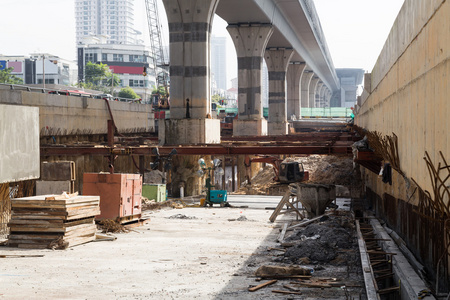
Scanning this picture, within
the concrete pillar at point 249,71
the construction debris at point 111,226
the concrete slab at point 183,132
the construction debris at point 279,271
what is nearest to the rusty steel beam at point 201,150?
the concrete slab at point 183,132

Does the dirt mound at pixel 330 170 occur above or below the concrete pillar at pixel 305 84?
below

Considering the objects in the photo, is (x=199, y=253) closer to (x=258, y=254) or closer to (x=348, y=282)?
(x=258, y=254)

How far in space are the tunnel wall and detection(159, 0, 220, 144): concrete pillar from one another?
917 inches

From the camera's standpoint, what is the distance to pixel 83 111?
149 ft

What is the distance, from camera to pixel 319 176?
45.1 meters

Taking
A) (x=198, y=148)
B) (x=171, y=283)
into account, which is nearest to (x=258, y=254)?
(x=171, y=283)

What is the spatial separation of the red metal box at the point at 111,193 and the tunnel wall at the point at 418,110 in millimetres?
8879

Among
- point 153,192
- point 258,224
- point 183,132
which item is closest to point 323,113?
point 183,132

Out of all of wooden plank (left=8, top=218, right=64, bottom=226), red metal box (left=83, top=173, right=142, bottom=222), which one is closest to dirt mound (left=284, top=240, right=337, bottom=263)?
wooden plank (left=8, top=218, right=64, bottom=226)

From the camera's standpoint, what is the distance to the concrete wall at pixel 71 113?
38344mm

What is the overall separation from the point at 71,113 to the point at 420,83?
114 ft

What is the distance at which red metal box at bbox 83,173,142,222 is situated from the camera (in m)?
21.8

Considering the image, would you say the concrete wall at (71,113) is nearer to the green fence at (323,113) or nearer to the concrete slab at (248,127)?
the concrete slab at (248,127)

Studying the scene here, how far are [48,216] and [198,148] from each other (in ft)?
53.8
